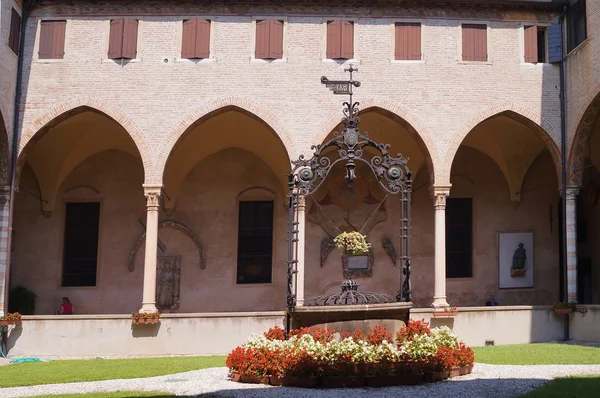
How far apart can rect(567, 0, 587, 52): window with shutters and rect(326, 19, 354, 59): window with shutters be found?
6581mm

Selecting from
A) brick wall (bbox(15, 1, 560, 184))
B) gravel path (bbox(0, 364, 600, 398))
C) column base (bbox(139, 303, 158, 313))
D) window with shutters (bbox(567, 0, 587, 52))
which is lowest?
gravel path (bbox(0, 364, 600, 398))

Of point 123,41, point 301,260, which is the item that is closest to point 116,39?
point 123,41

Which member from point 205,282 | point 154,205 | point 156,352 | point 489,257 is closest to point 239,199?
point 205,282

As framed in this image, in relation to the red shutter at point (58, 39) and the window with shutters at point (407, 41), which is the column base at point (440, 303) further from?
the red shutter at point (58, 39)

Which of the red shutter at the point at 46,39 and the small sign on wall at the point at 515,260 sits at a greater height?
the red shutter at the point at 46,39

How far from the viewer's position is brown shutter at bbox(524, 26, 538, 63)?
872 inches

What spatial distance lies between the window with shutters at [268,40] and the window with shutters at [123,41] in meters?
3.66

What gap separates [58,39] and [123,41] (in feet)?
6.51

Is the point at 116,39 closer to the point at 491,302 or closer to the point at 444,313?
the point at 444,313

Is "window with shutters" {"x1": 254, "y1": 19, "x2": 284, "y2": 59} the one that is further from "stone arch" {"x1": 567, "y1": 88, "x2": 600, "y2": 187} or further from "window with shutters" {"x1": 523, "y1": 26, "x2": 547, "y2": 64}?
"stone arch" {"x1": 567, "y1": 88, "x2": 600, "y2": 187}

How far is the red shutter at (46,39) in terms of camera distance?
71.6ft

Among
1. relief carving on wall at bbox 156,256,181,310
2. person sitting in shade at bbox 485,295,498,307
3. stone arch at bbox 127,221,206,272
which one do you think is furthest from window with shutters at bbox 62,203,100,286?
person sitting in shade at bbox 485,295,498,307

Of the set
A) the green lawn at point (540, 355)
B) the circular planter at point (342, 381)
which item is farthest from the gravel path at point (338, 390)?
the green lawn at point (540, 355)

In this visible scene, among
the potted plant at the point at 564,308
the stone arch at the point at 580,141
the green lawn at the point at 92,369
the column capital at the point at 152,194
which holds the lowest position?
the green lawn at the point at 92,369
